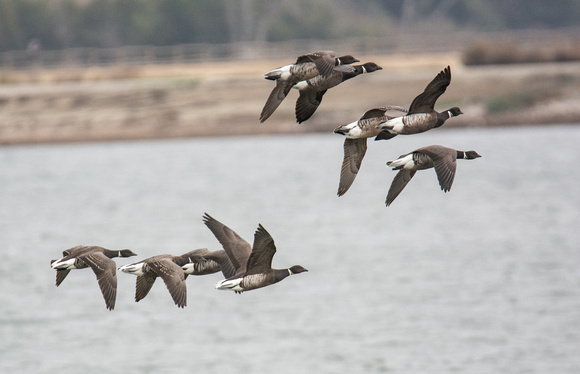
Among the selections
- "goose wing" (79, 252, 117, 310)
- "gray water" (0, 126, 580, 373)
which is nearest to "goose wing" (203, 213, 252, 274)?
"goose wing" (79, 252, 117, 310)

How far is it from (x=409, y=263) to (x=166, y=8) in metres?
79.2

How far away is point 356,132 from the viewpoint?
30.6ft

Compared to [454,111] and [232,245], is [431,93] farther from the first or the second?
[232,245]

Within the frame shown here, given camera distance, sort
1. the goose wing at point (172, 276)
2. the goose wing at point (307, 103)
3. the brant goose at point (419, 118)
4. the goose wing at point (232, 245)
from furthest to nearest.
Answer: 1. the goose wing at point (232, 245)
2. the goose wing at point (307, 103)
3. the brant goose at point (419, 118)
4. the goose wing at point (172, 276)

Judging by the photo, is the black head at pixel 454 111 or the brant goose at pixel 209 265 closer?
the black head at pixel 454 111

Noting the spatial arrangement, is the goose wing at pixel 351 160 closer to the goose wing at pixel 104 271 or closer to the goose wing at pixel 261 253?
the goose wing at pixel 261 253

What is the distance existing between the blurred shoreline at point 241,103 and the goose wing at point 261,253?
197ft

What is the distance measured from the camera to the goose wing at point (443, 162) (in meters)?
8.74

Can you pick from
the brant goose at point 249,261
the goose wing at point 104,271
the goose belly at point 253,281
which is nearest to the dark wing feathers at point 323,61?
the brant goose at point 249,261

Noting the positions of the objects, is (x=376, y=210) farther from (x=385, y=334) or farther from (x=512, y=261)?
(x=385, y=334)

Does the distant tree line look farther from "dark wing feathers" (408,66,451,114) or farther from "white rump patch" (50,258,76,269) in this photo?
"dark wing feathers" (408,66,451,114)

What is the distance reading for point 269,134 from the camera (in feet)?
246

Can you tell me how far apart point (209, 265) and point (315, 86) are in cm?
205

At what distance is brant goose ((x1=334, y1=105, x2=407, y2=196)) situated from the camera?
9.27 meters
